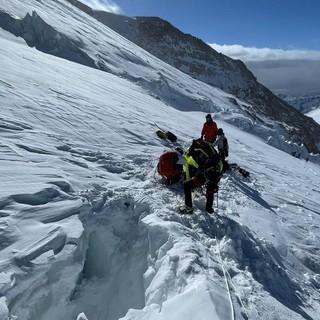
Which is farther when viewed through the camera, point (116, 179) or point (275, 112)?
point (275, 112)

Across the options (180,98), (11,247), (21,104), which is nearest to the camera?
(11,247)

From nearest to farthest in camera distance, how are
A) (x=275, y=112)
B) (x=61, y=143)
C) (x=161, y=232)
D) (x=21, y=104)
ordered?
1. (x=161, y=232)
2. (x=61, y=143)
3. (x=21, y=104)
4. (x=275, y=112)

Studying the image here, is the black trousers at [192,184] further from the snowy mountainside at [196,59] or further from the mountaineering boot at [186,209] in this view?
the snowy mountainside at [196,59]

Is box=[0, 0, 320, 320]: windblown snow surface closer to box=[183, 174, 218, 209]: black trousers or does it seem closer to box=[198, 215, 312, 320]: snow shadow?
box=[198, 215, 312, 320]: snow shadow

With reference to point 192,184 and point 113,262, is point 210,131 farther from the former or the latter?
point 113,262

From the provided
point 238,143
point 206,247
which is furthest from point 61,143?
point 238,143

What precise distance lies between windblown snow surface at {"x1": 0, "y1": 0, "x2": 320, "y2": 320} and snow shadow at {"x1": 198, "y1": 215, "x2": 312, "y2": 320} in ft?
0.08

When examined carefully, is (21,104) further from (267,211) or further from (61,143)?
(267,211)

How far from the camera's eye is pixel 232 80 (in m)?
96.8

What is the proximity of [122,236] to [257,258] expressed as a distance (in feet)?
7.79

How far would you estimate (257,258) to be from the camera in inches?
255

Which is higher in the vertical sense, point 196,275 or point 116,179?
point 196,275

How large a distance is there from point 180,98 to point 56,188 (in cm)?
2495

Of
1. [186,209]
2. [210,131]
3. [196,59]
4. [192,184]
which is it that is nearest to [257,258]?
[186,209]
